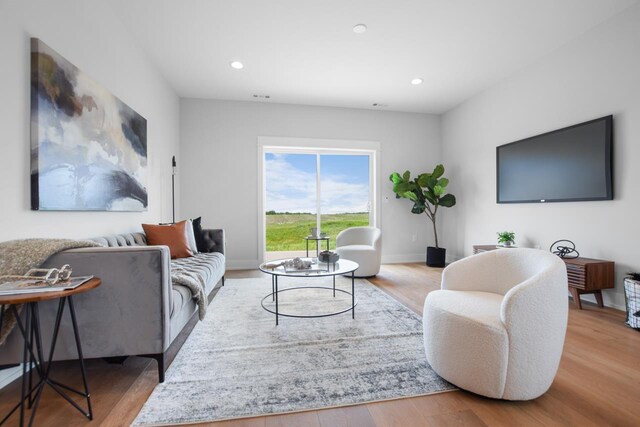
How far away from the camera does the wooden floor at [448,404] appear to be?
4.35ft

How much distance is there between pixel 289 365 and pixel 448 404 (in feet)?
2.92

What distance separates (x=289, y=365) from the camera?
179cm

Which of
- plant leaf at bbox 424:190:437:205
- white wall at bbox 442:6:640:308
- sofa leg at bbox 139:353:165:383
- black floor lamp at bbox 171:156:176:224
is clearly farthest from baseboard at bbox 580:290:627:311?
black floor lamp at bbox 171:156:176:224

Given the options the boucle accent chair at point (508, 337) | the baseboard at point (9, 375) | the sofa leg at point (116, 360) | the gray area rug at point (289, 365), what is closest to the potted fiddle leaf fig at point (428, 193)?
the gray area rug at point (289, 365)

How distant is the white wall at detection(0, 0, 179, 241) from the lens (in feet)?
5.26

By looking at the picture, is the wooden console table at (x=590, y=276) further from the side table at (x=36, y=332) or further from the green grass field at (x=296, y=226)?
the side table at (x=36, y=332)

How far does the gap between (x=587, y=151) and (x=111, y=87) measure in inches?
185

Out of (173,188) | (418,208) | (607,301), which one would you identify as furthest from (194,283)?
(418,208)

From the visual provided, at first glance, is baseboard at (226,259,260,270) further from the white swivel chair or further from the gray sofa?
the gray sofa

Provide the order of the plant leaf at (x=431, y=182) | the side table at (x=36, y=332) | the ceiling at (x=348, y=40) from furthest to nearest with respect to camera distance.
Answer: the plant leaf at (x=431, y=182), the ceiling at (x=348, y=40), the side table at (x=36, y=332)

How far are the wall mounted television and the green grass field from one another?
7.94ft

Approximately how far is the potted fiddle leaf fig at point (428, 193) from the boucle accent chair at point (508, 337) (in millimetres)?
3420

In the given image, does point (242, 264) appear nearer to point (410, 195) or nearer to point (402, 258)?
point (402, 258)

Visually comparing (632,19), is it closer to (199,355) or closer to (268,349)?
(268,349)
